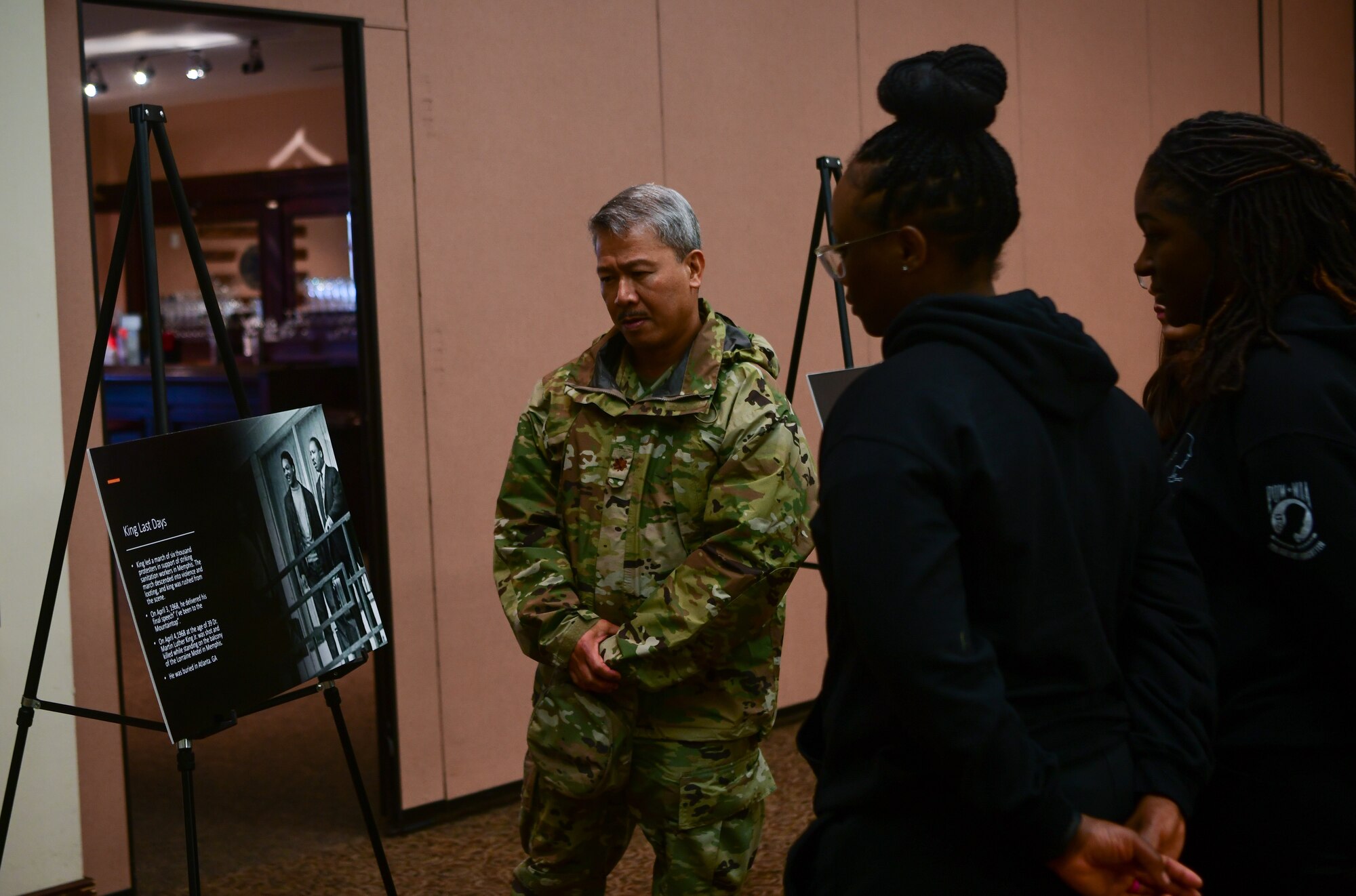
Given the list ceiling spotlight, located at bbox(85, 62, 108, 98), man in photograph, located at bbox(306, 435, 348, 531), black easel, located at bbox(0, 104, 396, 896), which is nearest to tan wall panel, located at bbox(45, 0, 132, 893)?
black easel, located at bbox(0, 104, 396, 896)

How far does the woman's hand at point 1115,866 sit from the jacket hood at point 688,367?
1.20 meters

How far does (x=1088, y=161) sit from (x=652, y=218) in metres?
4.13

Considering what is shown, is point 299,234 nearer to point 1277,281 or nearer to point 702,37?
point 702,37

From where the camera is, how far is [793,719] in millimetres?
4664

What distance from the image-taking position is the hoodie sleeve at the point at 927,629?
1.11 m

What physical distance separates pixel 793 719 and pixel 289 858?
1.98 meters

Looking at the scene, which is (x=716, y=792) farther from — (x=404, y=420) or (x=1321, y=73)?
(x=1321, y=73)

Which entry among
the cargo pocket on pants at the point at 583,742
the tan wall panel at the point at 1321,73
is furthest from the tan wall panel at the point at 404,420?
the tan wall panel at the point at 1321,73

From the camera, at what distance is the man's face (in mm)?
2309

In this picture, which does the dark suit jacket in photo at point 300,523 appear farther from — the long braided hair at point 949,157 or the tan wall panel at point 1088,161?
the tan wall panel at point 1088,161

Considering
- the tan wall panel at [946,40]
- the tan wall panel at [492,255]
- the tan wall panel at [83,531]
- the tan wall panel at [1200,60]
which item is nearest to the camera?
the tan wall panel at [83,531]

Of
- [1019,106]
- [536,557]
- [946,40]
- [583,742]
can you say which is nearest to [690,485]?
[536,557]

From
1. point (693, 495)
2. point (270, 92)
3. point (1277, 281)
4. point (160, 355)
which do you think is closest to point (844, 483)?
point (1277, 281)

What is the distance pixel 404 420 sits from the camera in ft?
12.0
